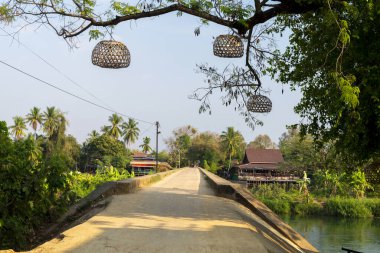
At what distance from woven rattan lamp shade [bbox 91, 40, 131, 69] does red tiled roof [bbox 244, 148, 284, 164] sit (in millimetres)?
51903

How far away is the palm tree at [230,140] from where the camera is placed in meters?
71.3

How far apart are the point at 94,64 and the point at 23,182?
217cm

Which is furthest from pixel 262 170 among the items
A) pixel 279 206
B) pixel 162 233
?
pixel 162 233

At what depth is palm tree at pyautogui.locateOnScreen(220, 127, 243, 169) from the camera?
234 ft

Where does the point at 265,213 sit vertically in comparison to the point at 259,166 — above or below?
below

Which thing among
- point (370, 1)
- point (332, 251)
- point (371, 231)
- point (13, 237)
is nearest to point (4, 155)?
point (13, 237)

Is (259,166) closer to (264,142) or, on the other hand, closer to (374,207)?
(374,207)

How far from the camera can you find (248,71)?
870 centimetres

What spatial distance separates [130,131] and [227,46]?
68.7 meters

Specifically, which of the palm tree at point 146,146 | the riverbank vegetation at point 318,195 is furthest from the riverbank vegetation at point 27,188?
the palm tree at point 146,146

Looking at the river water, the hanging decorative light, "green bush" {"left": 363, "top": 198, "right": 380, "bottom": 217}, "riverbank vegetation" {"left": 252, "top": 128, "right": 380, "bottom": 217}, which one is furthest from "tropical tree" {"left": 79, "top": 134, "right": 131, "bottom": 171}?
the hanging decorative light

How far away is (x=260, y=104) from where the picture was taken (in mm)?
8117

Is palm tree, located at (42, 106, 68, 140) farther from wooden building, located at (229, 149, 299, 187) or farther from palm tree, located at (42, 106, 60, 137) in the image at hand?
wooden building, located at (229, 149, 299, 187)

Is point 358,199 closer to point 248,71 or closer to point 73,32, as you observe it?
point 248,71
